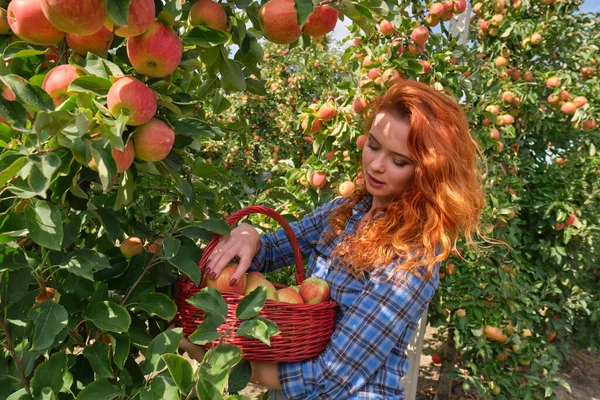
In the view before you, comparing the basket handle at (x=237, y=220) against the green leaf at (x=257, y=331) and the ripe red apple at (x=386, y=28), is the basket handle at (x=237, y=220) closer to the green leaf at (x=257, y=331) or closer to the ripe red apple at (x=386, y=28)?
the green leaf at (x=257, y=331)

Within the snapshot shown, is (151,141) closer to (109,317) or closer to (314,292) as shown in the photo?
(109,317)

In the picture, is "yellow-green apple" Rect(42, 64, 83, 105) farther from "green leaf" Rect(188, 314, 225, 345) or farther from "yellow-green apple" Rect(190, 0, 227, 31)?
"green leaf" Rect(188, 314, 225, 345)

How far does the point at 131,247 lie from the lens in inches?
41.1

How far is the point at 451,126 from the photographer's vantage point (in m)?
1.38

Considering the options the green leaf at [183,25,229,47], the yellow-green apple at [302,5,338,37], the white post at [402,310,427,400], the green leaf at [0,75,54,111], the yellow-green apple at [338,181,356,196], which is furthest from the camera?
the white post at [402,310,427,400]

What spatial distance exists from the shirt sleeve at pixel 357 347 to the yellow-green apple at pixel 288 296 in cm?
12

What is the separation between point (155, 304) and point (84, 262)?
0.18 metres

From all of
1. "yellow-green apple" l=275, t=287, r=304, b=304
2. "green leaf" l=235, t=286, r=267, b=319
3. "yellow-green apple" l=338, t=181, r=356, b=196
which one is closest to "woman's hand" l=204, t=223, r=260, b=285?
"yellow-green apple" l=275, t=287, r=304, b=304

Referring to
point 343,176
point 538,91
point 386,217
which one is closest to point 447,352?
point 343,176

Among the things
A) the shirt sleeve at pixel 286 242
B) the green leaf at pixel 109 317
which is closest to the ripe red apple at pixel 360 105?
the shirt sleeve at pixel 286 242

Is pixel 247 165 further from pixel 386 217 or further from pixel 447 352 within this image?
pixel 386 217

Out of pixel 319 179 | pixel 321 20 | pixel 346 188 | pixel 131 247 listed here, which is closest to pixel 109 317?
pixel 131 247

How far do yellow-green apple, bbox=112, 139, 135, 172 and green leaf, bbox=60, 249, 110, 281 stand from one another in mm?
168

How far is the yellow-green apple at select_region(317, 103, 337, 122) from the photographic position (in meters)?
2.44
